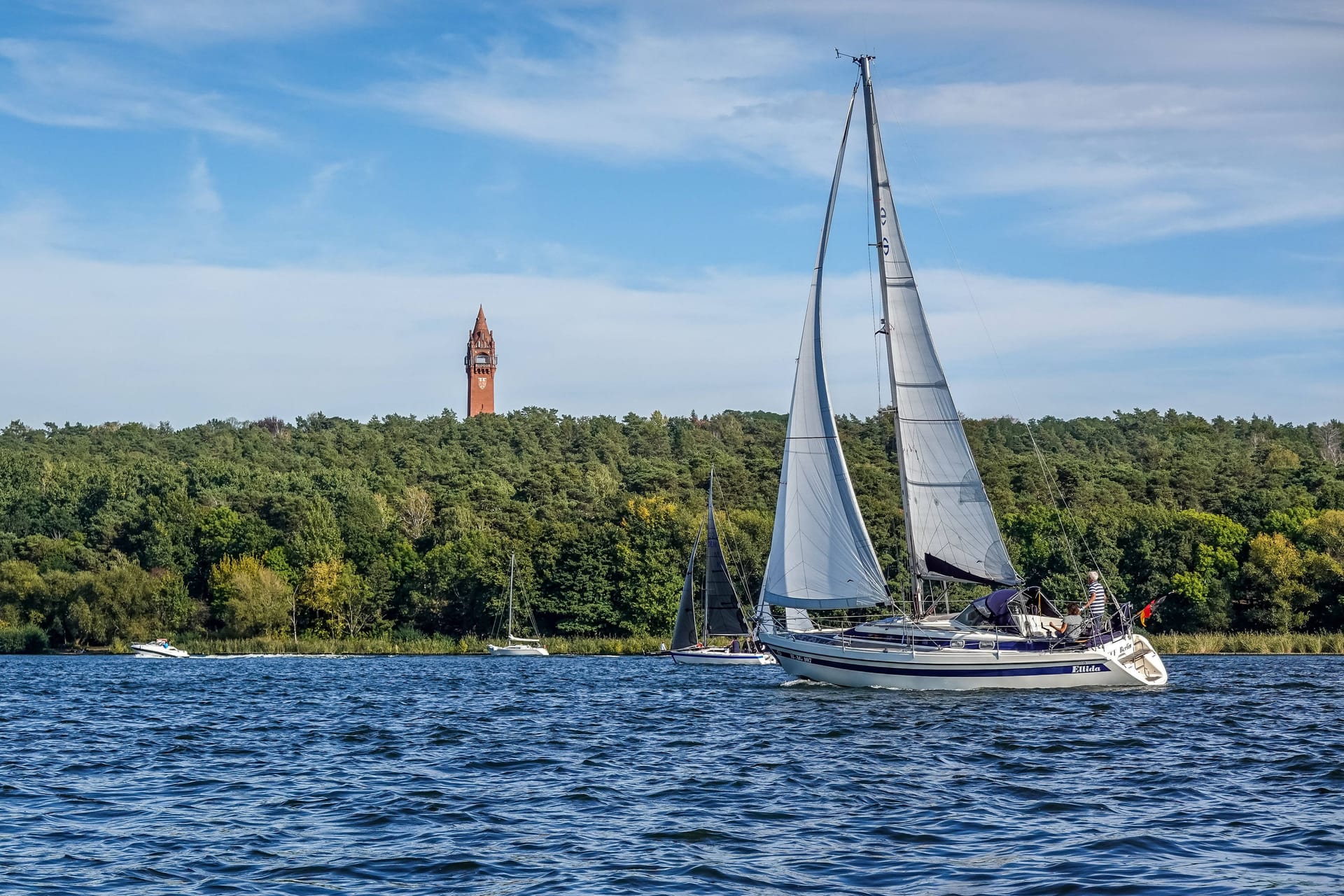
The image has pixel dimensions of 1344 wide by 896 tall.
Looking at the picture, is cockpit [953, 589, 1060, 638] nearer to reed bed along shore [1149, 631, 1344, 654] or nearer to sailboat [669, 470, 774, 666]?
sailboat [669, 470, 774, 666]

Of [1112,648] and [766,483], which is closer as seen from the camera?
[1112,648]

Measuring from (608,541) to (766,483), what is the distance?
2197 cm

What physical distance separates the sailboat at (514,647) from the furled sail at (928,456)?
1860 inches

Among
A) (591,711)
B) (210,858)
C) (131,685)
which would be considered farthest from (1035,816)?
(131,685)

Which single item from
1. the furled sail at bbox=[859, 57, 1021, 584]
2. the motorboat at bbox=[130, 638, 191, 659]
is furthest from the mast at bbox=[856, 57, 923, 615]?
the motorboat at bbox=[130, 638, 191, 659]

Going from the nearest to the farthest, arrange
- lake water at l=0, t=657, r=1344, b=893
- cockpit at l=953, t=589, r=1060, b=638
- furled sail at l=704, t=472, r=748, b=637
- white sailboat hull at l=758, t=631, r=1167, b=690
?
1. lake water at l=0, t=657, r=1344, b=893
2. white sailboat hull at l=758, t=631, r=1167, b=690
3. cockpit at l=953, t=589, r=1060, b=638
4. furled sail at l=704, t=472, r=748, b=637

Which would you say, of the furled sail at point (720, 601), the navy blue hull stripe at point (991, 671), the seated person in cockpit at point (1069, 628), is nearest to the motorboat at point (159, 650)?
the furled sail at point (720, 601)

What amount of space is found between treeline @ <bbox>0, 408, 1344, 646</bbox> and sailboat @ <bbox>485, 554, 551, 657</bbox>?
2.19 meters

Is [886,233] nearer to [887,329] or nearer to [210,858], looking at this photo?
[887,329]

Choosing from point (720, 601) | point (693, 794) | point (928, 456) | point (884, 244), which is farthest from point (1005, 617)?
point (720, 601)

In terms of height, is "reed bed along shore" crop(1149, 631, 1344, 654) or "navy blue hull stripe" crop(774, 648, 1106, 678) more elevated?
"navy blue hull stripe" crop(774, 648, 1106, 678)

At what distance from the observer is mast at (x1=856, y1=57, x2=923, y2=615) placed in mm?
39000

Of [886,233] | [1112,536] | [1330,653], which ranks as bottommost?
[1330,653]

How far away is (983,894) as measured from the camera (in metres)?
14.5
